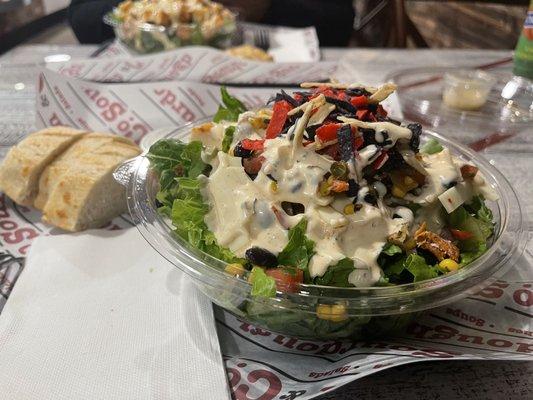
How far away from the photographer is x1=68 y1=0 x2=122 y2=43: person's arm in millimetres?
4066

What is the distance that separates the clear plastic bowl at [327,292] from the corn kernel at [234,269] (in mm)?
12

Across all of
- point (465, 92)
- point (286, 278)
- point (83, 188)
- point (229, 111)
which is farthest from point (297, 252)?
point (465, 92)

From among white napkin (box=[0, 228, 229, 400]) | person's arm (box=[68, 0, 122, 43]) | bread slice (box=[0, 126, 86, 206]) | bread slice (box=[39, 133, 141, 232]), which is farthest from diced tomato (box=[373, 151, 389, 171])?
person's arm (box=[68, 0, 122, 43])

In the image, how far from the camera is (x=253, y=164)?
135 cm

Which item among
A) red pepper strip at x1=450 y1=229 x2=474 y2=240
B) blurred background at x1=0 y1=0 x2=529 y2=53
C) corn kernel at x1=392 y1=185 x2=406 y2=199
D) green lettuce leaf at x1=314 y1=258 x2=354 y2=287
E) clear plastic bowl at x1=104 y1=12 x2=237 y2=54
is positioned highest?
corn kernel at x1=392 y1=185 x2=406 y2=199

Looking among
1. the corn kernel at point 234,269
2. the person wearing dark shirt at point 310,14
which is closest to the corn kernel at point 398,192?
the corn kernel at point 234,269

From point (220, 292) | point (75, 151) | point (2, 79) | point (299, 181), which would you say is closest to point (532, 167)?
point (299, 181)

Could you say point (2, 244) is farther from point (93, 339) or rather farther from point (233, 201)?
point (233, 201)

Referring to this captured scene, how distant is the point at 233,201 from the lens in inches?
52.1

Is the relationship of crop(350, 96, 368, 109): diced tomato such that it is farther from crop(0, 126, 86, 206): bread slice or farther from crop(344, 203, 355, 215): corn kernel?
crop(0, 126, 86, 206): bread slice

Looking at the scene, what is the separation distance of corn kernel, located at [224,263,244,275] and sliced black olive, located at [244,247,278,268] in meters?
0.03

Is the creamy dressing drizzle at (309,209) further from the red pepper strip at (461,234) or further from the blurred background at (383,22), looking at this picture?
the blurred background at (383,22)

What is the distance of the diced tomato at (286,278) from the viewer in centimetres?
114

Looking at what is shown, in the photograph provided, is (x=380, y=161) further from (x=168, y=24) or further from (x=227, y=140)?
(x=168, y=24)
